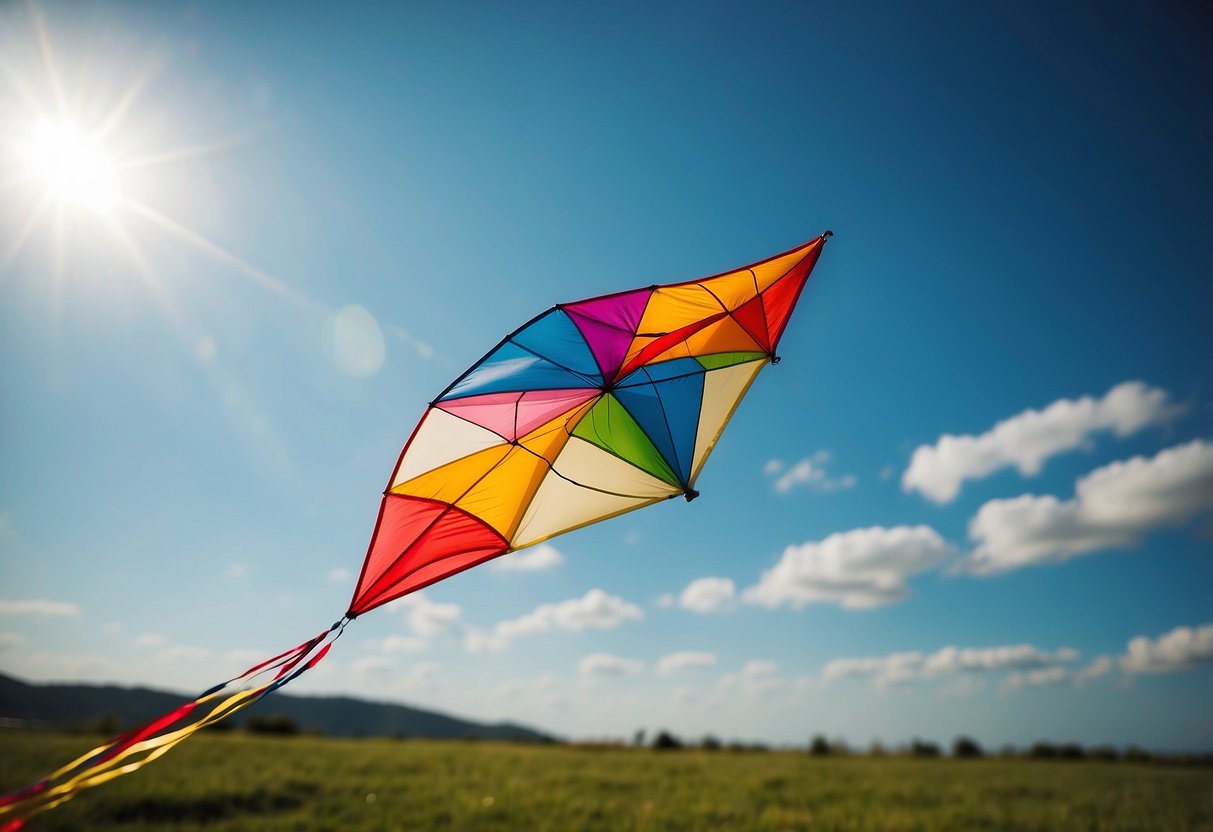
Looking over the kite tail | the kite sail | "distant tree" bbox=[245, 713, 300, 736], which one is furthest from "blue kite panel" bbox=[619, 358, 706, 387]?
"distant tree" bbox=[245, 713, 300, 736]

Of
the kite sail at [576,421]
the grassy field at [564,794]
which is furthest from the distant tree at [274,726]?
the kite sail at [576,421]

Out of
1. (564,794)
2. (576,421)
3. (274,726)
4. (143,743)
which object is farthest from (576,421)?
(274,726)

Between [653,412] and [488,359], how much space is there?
90.3 inches

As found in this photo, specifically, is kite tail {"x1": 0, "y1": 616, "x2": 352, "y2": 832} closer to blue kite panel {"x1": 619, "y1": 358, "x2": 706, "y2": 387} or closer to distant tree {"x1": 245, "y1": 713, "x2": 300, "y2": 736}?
blue kite panel {"x1": 619, "y1": 358, "x2": 706, "y2": 387}

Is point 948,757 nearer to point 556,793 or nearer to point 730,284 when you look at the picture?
point 556,793

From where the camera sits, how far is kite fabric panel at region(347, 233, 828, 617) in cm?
608

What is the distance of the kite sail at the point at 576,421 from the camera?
239 inches

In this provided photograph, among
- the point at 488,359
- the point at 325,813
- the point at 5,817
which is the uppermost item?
the point at 488,359

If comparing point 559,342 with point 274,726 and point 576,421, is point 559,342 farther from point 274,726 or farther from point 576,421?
point 274,726

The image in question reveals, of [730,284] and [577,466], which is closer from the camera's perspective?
[730,284]

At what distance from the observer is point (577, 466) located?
23.5 feet

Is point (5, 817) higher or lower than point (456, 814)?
higher

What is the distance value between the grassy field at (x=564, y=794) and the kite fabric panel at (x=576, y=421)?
307 inches

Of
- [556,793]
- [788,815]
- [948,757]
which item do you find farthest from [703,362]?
[948,757]
